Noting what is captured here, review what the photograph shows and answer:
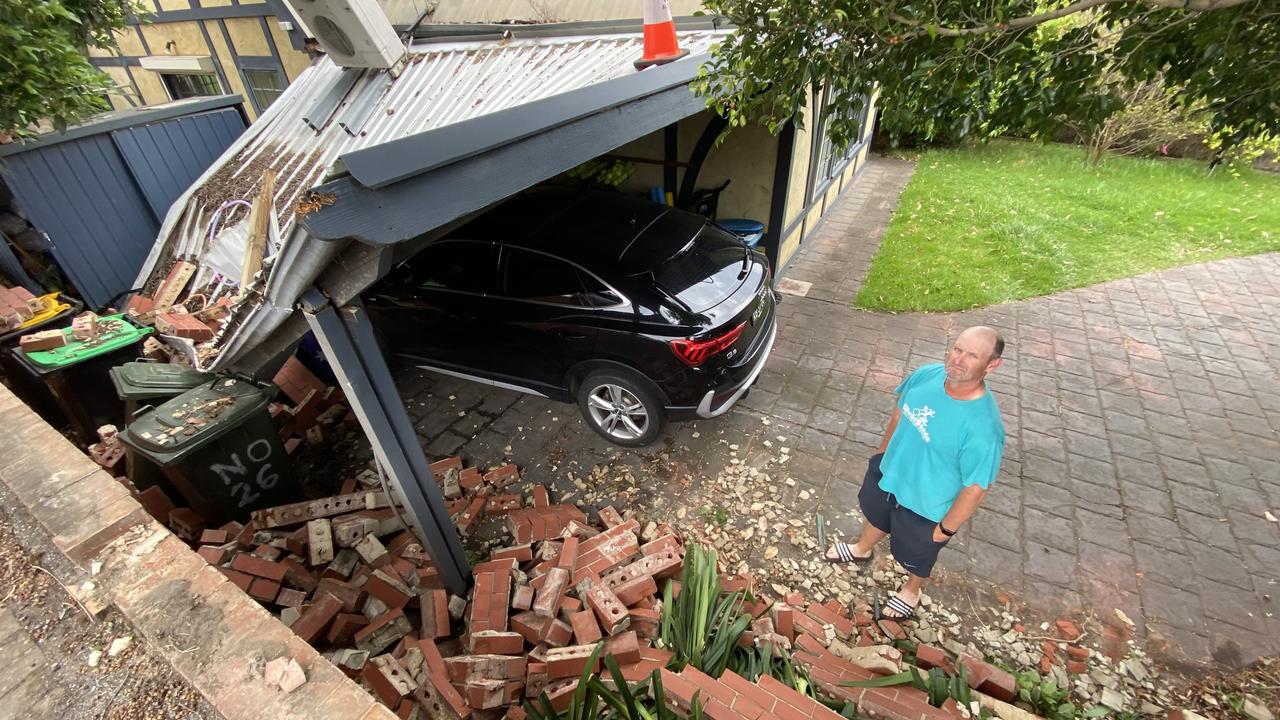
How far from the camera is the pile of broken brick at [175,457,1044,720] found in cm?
249

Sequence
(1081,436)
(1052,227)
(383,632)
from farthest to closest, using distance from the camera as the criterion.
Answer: (1052,227) < (1081,436) < (383,632)

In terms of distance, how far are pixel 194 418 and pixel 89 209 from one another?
356 centimetres

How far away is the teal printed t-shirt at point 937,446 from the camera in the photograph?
2.39m

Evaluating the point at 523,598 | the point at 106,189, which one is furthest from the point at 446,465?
the point at 106,189

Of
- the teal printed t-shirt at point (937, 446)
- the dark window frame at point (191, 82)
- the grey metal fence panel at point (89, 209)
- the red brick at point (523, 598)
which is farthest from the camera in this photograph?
the dark window frame at point (191, 82)

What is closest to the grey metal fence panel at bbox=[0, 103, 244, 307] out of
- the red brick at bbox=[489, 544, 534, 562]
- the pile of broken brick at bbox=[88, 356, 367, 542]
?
the pile of broken brick at bbox=[88, 356, 367, 542]

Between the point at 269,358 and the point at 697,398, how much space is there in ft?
8.72

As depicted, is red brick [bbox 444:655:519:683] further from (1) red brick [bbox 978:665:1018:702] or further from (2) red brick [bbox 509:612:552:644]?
(1) red brick [bbox 978:665:1018:702]

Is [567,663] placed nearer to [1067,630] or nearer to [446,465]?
[446,465]

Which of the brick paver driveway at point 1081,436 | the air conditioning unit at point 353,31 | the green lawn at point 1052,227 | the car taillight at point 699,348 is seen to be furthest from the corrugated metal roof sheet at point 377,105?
the green lawn at point 1052,227

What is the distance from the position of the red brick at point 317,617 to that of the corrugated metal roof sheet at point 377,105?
8.77ft

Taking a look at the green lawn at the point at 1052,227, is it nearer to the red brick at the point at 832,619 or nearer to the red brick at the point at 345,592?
the red brick at the point at 832,619

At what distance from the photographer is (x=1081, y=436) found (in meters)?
4.30

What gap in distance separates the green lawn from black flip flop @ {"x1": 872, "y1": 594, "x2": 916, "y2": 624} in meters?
4.05
